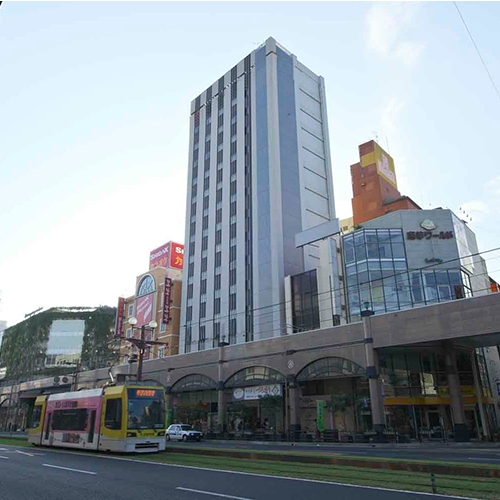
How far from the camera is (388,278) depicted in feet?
141

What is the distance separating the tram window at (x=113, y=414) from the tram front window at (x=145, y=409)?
458mm

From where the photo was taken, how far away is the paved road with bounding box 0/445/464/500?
31.5 ft

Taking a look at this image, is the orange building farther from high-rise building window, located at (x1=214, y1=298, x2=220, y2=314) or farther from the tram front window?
the tram front window

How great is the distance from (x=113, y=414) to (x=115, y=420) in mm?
296

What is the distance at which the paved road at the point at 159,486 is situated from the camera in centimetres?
960

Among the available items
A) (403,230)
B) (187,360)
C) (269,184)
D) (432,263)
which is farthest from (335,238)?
(187,360)

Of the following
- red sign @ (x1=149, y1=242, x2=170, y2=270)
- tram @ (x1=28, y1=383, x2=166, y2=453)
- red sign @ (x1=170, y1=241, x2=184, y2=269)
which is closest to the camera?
tram @ (x1=28, y1=383, x2=166, y2=453)

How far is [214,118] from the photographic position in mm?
76688

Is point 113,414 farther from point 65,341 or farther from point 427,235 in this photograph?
point 65,341

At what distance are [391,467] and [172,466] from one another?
23.0ft

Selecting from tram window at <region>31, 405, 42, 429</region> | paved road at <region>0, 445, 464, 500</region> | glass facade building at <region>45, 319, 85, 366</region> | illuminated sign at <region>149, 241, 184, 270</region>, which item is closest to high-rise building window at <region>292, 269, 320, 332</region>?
tram window at <region>31, 405, 42, 429</region>

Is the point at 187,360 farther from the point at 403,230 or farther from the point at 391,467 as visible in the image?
the point at 391,467

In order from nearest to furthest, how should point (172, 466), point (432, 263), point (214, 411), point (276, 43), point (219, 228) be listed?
point (172, 466) < point (432, 263) < point (214, 411) < point (219, 228) < point (276, 43)

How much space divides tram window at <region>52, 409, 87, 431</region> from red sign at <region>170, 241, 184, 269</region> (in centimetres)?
5539
